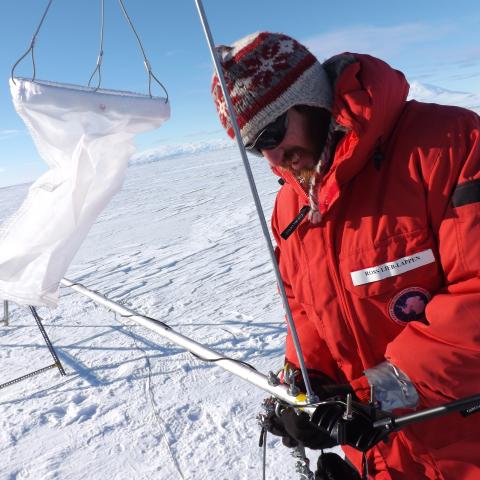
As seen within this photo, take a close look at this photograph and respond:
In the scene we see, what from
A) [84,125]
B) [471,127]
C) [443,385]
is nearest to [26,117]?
[84,125]

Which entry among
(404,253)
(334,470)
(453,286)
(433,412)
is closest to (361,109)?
(404,253)

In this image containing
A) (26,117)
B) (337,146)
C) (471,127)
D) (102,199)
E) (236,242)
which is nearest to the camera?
(471,127)

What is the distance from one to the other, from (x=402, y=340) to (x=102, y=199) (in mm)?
→ 1822

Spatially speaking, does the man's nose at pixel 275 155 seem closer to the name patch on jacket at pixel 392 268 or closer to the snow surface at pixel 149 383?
the name patch on jacket at pixel 392 268

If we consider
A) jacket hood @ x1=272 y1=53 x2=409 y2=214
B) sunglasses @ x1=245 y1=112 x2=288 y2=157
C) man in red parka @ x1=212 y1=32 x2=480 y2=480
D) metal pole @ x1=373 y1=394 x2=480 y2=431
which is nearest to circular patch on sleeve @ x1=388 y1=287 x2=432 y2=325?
man in red parka @ x1=212 y1=32 x2=480 y2=480

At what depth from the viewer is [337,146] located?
1.11 meters

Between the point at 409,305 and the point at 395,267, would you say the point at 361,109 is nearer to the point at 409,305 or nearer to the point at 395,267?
the point at 395,267

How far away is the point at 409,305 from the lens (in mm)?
1073

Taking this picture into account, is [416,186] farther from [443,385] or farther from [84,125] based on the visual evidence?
[84,125]

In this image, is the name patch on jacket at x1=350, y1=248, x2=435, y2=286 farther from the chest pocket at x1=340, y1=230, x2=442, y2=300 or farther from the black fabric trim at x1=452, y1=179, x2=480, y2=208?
the black fabric trim at x1=452, y1=179, x2=480, y2=208

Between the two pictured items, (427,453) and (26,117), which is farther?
(26,117)

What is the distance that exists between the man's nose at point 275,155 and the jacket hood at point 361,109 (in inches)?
6.3

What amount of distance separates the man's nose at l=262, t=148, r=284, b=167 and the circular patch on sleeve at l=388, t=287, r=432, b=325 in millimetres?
499

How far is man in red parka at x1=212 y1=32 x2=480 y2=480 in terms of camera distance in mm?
952
